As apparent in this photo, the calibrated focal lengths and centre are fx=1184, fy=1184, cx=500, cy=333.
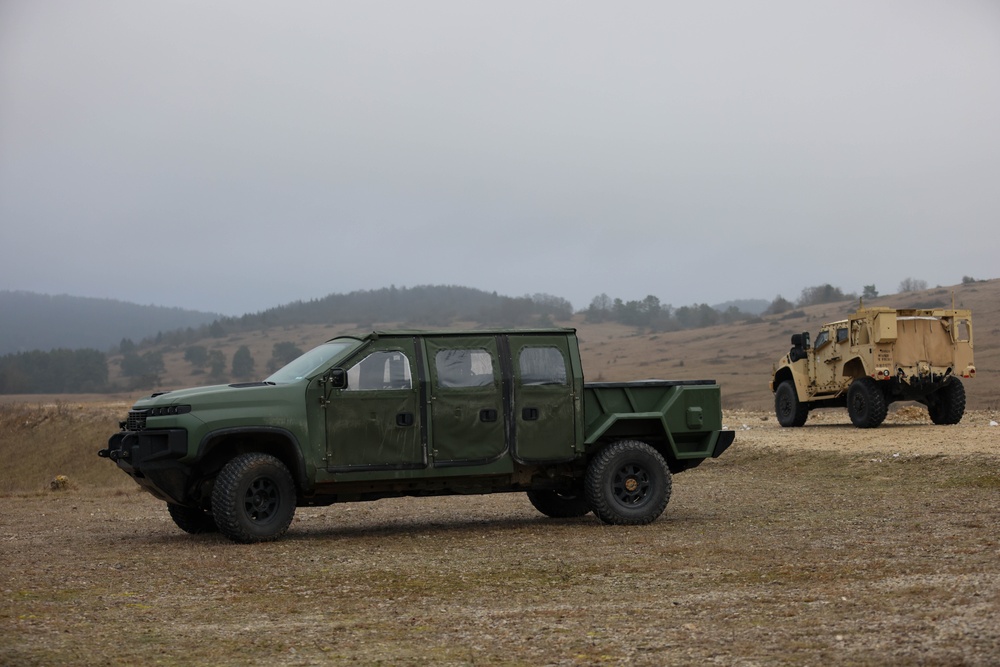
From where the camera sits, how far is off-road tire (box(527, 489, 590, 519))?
13.1m

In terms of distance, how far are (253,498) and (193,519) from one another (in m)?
1.42

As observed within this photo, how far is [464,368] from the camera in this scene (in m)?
11.6

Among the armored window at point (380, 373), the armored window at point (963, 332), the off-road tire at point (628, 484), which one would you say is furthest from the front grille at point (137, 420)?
the armored window at point (963, 332)

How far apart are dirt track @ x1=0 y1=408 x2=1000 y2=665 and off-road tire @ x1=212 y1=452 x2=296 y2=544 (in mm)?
218

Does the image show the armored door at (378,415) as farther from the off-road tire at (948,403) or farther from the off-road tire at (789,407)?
the off-road tire at (789,407)

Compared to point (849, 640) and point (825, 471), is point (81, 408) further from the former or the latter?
point (849, 640)

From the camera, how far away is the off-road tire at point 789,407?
81.7 ft

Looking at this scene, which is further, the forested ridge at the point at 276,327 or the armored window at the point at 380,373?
the forested ridge at the point at 276,327

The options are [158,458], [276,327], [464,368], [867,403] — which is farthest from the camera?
[276,327]

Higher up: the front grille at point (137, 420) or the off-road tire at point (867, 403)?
the front grille at point (137, 420)

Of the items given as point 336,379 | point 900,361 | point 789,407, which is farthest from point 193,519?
point 789,407

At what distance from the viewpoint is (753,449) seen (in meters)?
20.3

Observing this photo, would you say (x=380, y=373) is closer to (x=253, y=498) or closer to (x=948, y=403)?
(x=253, y=498)

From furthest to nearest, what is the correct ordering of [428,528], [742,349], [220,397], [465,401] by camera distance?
[742,349] → [428,528] → [465,401] → [220,397]
